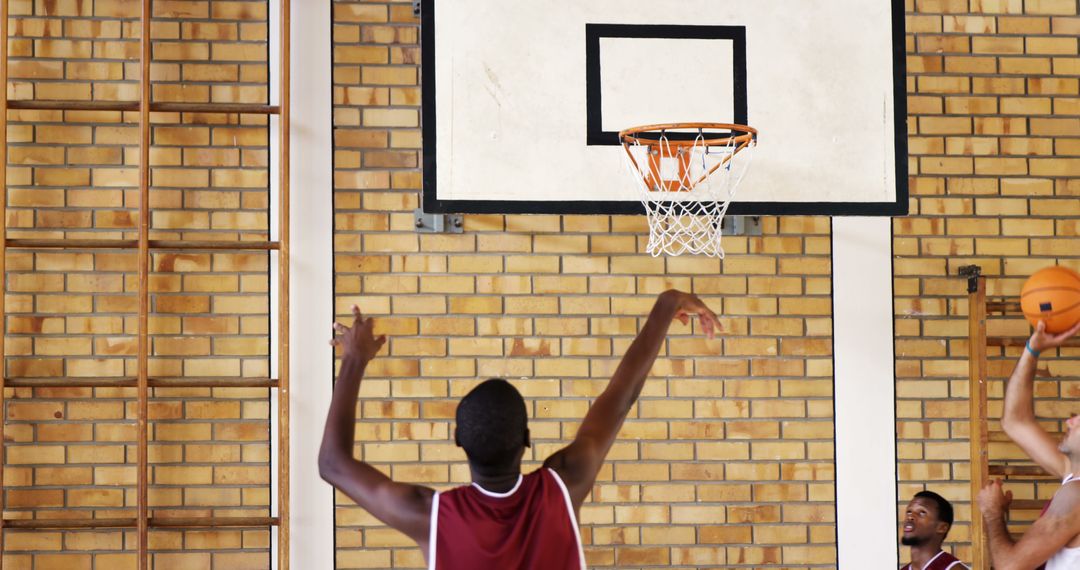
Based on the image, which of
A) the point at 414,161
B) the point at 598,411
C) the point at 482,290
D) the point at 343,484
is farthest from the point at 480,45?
the point at 343,484

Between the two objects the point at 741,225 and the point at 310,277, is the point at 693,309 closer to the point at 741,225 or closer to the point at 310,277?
the point at 741,225

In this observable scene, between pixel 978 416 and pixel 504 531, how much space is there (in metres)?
2.87

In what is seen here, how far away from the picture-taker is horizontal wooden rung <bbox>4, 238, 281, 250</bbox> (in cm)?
421

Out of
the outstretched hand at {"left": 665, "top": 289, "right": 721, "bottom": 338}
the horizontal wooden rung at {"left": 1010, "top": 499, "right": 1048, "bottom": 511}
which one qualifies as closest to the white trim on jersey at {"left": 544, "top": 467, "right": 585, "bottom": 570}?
the outstretched hand at {"left": 665, "top": 289, "right": 721, "bottom": 338}

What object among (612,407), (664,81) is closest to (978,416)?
(664,81)

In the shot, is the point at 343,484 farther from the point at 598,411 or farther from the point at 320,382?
the point at 320,382

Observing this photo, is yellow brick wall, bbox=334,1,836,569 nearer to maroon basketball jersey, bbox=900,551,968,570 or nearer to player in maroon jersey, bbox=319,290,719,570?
maroon basketball jersey, bbox=900,551,968,570

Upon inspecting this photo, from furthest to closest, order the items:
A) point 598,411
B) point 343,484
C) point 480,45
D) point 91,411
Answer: point 91,411 < point 480,45 < point 598,411 < point 343,484

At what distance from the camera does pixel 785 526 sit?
4504 mm

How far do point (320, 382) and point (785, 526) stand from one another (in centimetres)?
201

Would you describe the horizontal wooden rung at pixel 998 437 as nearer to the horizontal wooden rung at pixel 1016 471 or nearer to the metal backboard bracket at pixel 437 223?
the horizontal wooden rung at pixel 1016 471

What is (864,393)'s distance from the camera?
4.55 metres

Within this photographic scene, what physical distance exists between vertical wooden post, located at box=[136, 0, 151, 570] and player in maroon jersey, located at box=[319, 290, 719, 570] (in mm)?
2120

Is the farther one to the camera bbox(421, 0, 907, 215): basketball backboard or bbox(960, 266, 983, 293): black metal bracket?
bbox(960, 266, 983, 293): black metal bracket
